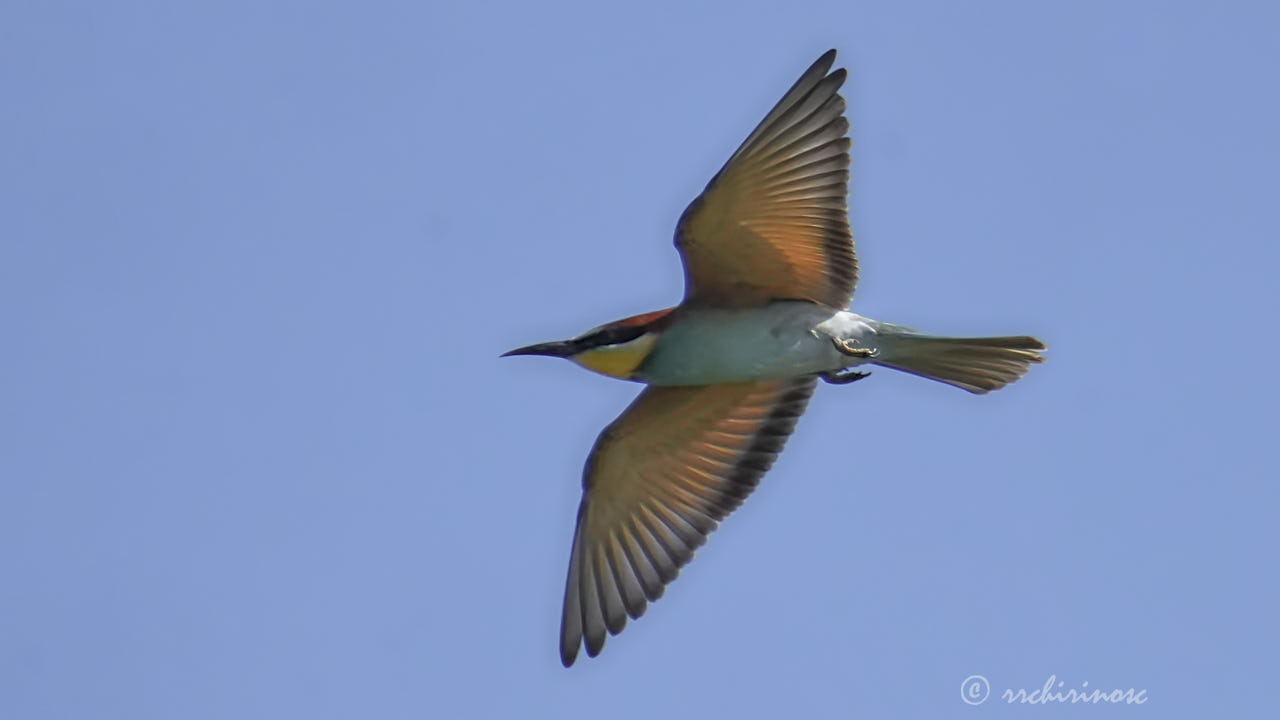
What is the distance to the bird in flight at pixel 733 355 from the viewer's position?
8.62m

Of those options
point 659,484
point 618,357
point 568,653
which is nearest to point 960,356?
point 618,357

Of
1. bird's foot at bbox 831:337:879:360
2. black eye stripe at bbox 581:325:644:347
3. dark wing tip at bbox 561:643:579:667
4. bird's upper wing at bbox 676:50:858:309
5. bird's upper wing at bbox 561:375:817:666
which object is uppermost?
bird's upper wing at bbox 676:50:858:309

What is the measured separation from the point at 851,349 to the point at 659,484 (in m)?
1.55

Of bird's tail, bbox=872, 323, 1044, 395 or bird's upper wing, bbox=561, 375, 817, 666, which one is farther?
bird's upper wing, bbox=561, 375, 817, 666

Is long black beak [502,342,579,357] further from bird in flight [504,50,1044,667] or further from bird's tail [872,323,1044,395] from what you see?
bird's tail [872,323,1044,395]

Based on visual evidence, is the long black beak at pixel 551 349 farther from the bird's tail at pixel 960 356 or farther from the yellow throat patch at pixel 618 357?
the bird's tail at pixel 960 356

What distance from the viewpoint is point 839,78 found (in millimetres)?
8562

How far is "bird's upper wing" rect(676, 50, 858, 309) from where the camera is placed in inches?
337

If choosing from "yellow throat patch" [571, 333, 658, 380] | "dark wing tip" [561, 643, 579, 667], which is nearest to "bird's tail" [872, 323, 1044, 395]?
"yellow throat patch" [571, 333, 658, 380]

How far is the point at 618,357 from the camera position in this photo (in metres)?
8.98

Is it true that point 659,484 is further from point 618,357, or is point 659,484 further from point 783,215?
point 783,215

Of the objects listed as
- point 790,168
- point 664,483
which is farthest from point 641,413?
point 790,168

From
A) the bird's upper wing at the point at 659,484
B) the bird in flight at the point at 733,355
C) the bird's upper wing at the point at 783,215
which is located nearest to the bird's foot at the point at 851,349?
the bird in flight at the point at 733,355

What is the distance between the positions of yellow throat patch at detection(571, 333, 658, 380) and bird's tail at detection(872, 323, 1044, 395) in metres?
1.12
